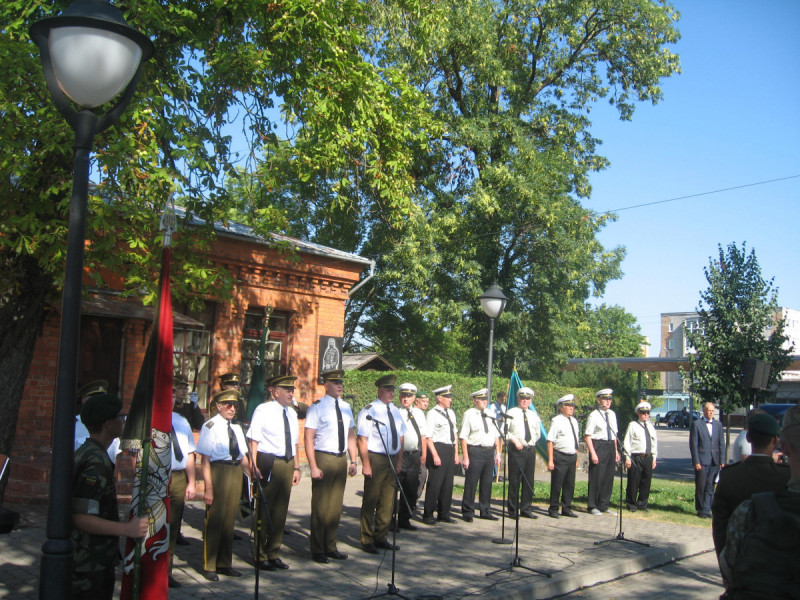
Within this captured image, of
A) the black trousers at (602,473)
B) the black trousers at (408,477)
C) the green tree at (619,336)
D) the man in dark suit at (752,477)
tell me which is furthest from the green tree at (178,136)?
the green tree at (619,336)

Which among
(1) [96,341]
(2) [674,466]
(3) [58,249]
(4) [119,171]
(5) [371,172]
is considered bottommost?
(2) [674,466]

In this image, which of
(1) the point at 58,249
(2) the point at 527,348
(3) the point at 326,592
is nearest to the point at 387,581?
(3) the point at 326,592

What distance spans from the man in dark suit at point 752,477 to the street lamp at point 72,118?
401cm

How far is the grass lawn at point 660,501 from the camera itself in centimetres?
1251

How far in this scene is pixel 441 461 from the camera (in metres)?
11.4

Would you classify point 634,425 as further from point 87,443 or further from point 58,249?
point 87,443

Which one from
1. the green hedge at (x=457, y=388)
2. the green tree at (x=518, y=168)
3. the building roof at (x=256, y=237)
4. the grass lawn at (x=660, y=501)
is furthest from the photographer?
the green tree at (x=518, y=168)

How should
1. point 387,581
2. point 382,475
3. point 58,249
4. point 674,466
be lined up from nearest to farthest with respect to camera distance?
point 387,581 < point 58,249 < point 382,475 < point 674,466

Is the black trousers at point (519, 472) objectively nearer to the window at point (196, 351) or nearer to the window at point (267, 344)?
the window at point (267, 344)

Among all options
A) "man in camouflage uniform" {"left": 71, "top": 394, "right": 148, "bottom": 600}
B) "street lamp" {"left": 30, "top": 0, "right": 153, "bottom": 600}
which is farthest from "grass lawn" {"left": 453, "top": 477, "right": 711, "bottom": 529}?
"street lamp" {"left": 30, "top": 0, "right": 153, "bottom": 600}

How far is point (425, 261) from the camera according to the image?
79.2 feet

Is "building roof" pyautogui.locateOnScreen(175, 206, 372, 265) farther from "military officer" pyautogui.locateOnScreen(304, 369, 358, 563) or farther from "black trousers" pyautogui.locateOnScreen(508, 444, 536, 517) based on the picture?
"black trousers" pyautogui.locateOnScreen(508, 444, 536, 517)

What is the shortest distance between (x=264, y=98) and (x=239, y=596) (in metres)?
7.84

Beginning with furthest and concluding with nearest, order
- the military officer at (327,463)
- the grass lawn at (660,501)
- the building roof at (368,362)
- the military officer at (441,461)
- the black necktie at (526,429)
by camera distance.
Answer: the building roof at (368,362), the grass lawn at (660,501), the black necktie at (526,429), the military officer at (441,461), the military officer at (327,463)
